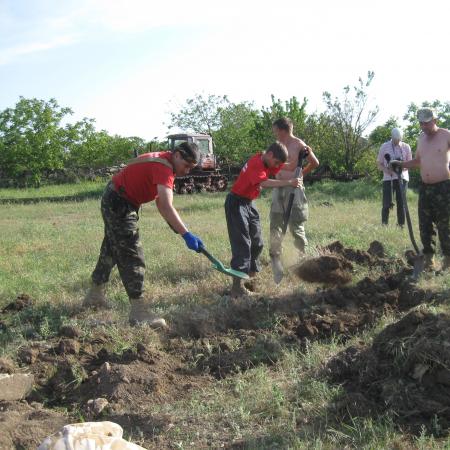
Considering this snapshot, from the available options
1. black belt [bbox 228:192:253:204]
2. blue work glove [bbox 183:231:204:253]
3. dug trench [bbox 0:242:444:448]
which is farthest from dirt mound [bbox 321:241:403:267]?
blue work glove [bbox 183:231:204:253]

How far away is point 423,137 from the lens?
21.1 feet

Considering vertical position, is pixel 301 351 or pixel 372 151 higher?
pixel 372 151

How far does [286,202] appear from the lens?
6770mm

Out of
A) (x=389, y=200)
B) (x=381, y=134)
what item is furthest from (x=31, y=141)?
(x=389, y=200)

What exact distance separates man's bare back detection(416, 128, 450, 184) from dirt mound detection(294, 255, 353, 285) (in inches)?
52.2

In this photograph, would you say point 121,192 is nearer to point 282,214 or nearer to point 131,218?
point 131,218

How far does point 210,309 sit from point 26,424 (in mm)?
2499

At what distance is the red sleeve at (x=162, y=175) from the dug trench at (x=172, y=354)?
4.09 ft

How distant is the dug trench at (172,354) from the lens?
3555mm

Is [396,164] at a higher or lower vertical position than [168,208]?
higher

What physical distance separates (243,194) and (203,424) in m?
2.96

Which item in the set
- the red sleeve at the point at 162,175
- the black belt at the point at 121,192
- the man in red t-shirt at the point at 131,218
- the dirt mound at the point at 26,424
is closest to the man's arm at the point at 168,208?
the red sleeve at the point at 162,175

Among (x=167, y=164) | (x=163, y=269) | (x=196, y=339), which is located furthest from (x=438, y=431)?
(x=163, y=269)

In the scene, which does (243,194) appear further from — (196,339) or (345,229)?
(345,229)
